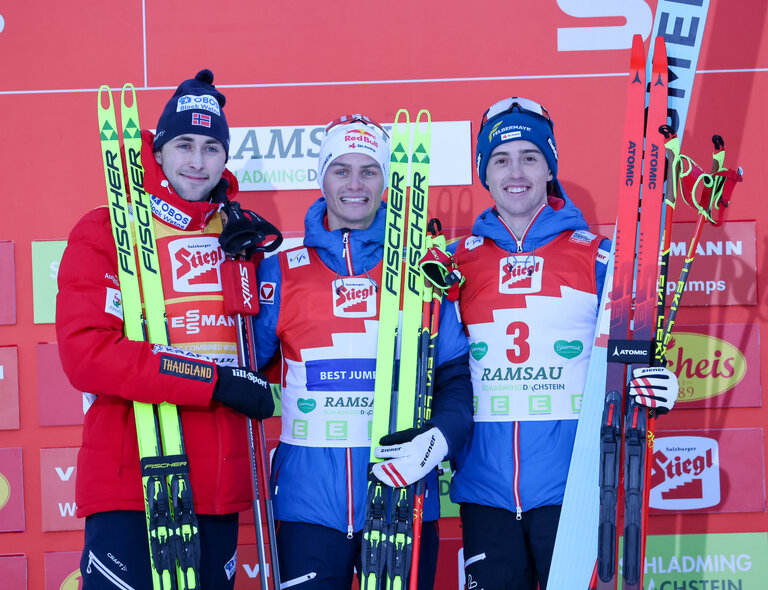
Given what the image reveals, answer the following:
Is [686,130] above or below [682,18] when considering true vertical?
below

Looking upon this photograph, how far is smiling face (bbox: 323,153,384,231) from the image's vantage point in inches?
95.5

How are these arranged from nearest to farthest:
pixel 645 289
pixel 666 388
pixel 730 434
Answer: pixel 666 388, pixel 645 289, pixel 730 434

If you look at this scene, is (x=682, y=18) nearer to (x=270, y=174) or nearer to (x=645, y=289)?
(x=645, y=289)

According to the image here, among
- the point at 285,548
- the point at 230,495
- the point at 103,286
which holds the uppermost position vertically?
the point at 103,286

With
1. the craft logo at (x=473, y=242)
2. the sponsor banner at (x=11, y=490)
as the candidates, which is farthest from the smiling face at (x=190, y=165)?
the sponsor banner at (x=11, y=490)

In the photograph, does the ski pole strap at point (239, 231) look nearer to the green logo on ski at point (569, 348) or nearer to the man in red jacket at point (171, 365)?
the man in red jacket at point (171, 365)

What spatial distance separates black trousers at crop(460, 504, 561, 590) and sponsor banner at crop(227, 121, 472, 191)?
5.23 feet

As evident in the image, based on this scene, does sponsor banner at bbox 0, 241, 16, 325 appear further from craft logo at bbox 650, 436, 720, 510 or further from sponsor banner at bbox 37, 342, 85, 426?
craft logo at bbox 650, 436, 720, 510

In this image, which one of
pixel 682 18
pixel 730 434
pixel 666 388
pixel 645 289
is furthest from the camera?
pixel 730 434

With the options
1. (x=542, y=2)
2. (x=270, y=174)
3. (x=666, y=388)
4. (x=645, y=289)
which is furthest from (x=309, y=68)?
(x=666, y=388)

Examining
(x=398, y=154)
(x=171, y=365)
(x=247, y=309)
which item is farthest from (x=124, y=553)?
(x=398, y=154)

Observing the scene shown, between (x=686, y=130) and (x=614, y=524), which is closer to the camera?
(x=614, y=524)

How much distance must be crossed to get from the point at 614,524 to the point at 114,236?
65.7 inches

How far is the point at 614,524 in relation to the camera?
88.5 inches
